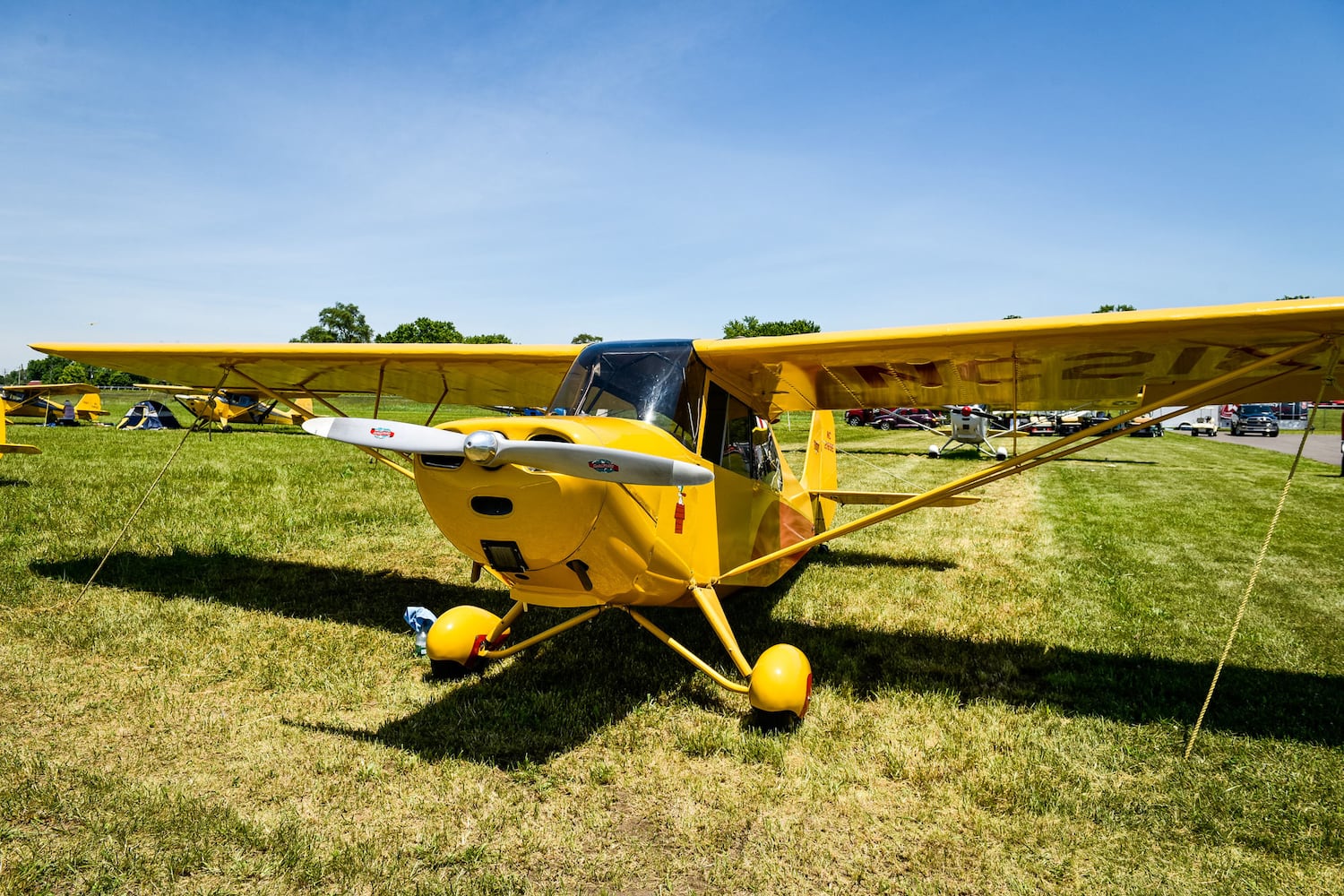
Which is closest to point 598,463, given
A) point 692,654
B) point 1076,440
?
point 692,654

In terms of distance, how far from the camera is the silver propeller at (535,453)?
3221 millimetres

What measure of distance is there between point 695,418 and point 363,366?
3.74 metres

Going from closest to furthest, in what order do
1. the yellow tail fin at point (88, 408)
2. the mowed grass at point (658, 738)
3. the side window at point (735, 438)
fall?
1. the mowed grass at point (658, 738)
2. the side window at point (735, 438)
3. the yellow tail fin at point (88, 408)

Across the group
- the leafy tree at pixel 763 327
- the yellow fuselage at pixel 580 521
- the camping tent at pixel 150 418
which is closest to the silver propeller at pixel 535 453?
the yellow fuselage at pixel 580 521

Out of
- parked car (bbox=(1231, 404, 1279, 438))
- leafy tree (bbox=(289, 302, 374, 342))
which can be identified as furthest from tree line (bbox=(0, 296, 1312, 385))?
parked car (bbox=(1231, 404, 1279, 438))

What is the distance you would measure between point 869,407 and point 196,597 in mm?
6588

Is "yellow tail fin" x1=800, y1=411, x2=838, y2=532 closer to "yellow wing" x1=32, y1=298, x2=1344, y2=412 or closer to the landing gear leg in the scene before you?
"yellow wing" x1=32, y1=298, x2=1344, y2=412

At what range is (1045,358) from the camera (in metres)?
4.82

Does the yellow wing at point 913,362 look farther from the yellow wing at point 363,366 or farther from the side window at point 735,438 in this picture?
the side window at point 735,438

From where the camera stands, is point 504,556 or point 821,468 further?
point 821,468

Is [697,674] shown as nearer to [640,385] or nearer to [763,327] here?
[640,385]

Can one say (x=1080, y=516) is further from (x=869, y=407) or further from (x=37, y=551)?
(x=37, y=551)

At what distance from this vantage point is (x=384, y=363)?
6.43m

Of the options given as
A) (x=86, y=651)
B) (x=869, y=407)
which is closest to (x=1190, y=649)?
(x=869, y=407)
